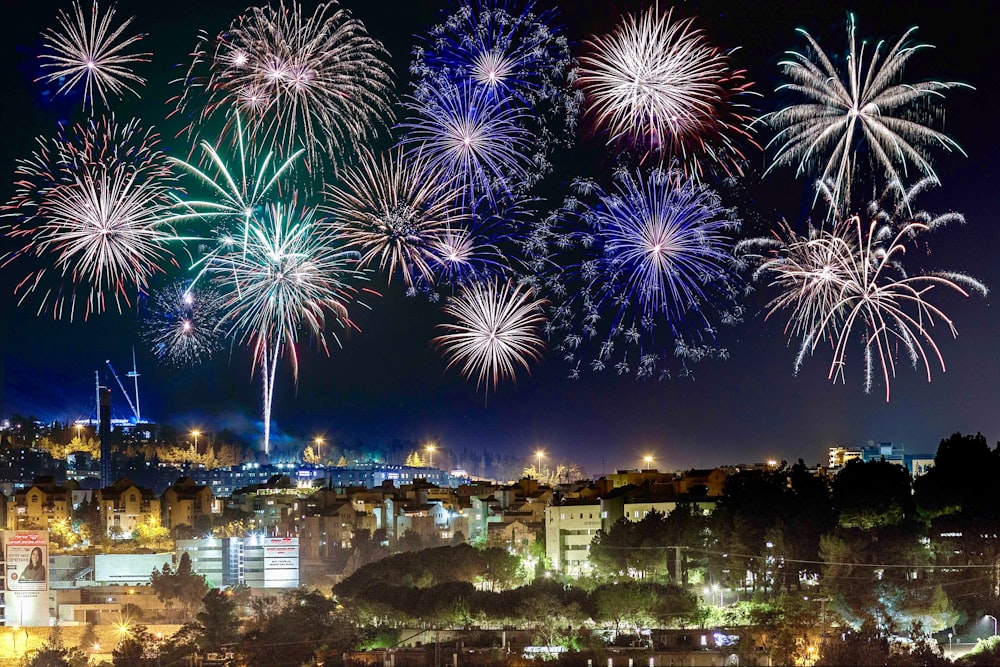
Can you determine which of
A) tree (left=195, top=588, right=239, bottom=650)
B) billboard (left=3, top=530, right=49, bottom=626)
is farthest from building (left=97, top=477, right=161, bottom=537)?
tree (left=195, top=588, right=239, bottom=650)

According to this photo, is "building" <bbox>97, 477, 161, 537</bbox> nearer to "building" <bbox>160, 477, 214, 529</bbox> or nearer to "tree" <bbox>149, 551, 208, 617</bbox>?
"building" <bbox>160, 477, 214, 529</bbox>

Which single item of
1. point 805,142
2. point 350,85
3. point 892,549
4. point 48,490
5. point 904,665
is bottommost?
point 904,665

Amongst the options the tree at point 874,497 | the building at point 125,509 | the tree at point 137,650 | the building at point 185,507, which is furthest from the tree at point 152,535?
the tree at point 874,497

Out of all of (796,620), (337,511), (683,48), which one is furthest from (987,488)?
(337,511)

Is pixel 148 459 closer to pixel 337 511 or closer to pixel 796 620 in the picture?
pixel 337 511

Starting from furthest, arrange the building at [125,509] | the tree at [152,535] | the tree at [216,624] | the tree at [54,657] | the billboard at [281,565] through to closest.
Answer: the building at [125,509] → the tree at [152,535] → the billboard at [281,565] → the tree at [54,657] → the tree at [216,624]

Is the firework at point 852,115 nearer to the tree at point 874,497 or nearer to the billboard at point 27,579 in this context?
the tree at point 874,497
